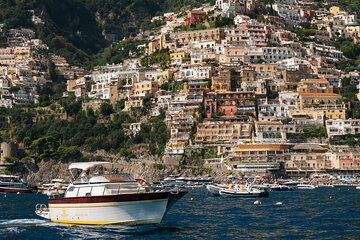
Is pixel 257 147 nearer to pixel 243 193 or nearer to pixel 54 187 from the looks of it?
pixel 54 187

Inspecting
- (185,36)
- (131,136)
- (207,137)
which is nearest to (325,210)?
(207,137)

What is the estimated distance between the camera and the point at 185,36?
159 m

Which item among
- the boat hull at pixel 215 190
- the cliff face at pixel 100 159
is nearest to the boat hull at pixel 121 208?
the boat hull at pixel 215 190

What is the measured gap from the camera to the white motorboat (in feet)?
141

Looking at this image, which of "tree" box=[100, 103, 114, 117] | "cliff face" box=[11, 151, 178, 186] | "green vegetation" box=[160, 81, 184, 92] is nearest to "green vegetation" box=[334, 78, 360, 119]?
"green vegetation" box=[160, 81, 184, 92]

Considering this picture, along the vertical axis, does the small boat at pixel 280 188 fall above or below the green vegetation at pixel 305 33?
below

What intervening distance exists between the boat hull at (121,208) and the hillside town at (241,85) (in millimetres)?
74653

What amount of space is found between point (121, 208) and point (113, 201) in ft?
2.01

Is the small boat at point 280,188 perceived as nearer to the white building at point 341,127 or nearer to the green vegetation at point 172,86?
the white building at point 341,127

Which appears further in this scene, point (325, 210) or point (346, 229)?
point (325, 210)

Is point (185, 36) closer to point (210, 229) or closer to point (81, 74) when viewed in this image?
point (81, 74)

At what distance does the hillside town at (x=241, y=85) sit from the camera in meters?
121

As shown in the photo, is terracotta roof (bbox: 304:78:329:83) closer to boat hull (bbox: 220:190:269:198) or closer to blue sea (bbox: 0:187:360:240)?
boat hull (bbox: 220:190:269:198)

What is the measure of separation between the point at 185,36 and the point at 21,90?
1482 inches
